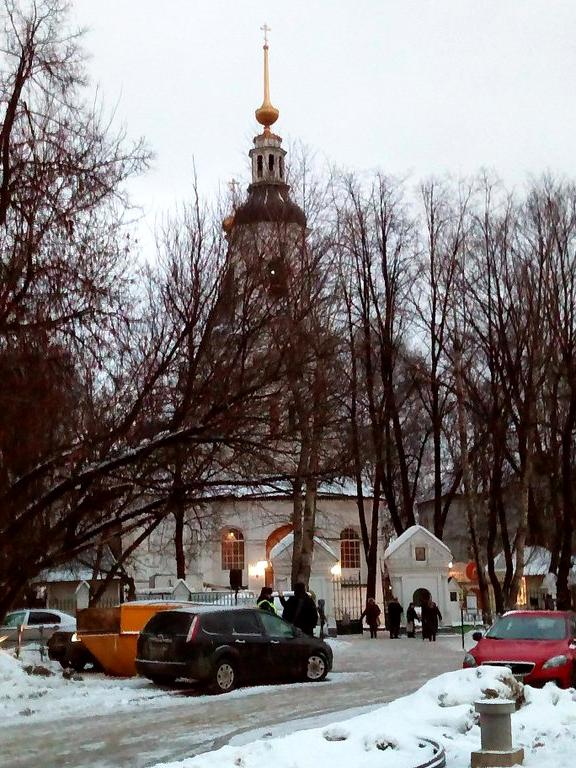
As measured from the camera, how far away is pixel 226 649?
57.5 ft

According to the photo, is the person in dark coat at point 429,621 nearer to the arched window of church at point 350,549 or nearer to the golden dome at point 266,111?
the arched window of church at point 350,549

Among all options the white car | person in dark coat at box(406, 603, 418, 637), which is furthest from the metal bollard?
person in dark coat at box(406, 603, 418, 637)

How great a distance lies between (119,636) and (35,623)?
33.3 feet

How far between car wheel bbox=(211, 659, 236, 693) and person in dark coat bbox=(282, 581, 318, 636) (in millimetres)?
5010

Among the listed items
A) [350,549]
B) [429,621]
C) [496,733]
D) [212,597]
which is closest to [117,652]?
[496,733]

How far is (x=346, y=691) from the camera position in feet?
56.6

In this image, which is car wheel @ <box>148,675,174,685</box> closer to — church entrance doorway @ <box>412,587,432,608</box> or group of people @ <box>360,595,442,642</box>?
group of people @ <box>360,595,442,642</box>

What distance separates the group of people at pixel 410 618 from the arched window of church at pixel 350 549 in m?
19.8

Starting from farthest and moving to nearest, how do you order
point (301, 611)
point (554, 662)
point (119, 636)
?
point (301, 611)
point (119, 636)
point (554, 662)

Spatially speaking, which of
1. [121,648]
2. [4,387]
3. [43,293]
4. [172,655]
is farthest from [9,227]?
[121,648]

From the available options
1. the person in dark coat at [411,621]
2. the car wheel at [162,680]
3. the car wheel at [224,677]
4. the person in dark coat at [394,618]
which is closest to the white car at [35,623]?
the person in dark coat at [394,618]

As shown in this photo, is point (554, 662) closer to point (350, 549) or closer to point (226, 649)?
point (226, 649)

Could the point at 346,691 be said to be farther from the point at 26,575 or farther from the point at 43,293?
the point at 43,293

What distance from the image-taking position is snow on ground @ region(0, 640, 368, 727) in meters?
14.8
